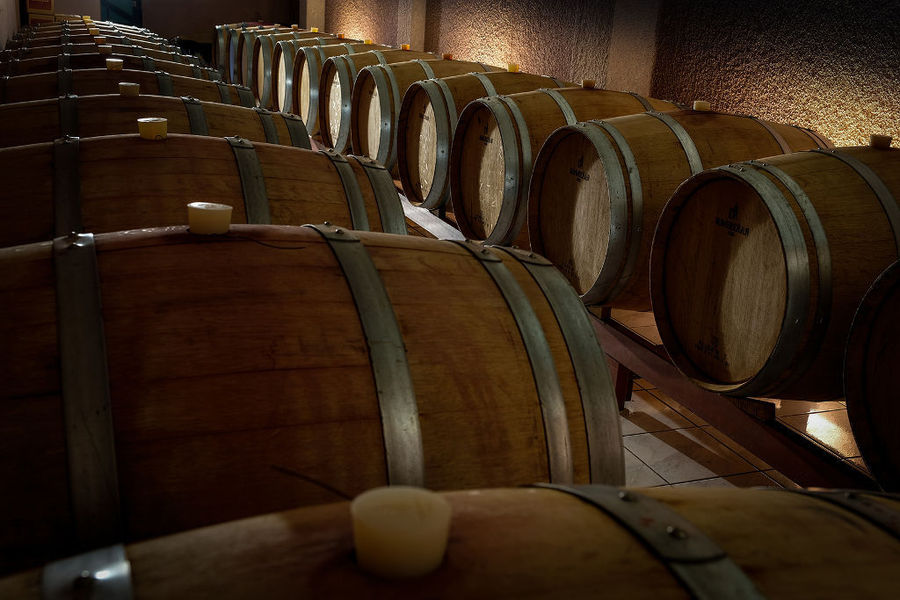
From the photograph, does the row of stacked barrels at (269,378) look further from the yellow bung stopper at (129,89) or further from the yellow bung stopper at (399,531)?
the yellow bung stopper at (129,89)

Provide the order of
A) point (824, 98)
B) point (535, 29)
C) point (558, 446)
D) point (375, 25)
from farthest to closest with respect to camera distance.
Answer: point (375, 25) < point (535, 29) < point (824, 98) < point (558, 446)

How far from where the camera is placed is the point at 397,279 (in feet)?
5.24

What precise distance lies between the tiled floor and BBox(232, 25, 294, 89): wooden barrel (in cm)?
805

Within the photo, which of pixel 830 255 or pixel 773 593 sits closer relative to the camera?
pixel 773 593

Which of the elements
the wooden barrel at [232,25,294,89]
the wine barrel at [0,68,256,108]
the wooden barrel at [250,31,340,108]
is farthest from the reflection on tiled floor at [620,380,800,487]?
the wooden barrel at [232,25,294,89]

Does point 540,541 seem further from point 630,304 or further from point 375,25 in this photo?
point 375,25

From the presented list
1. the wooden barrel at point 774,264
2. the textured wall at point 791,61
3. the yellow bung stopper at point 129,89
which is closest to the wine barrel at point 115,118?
the yellow bung stopper at point 129,89

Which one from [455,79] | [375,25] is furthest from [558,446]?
[375,25]

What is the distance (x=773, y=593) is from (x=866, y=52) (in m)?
4.19

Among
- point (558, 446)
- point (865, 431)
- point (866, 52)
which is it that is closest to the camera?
point (558, 446)

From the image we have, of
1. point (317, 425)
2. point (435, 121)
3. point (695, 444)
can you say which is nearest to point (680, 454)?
point (695, 444)

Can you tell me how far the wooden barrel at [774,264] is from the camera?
2234 millimetres

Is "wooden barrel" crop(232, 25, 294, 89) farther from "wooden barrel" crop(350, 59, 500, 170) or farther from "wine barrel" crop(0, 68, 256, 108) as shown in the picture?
"wine barrel" crop(0, 68, 256, 108)

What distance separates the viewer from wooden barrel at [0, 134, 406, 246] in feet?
6.93
